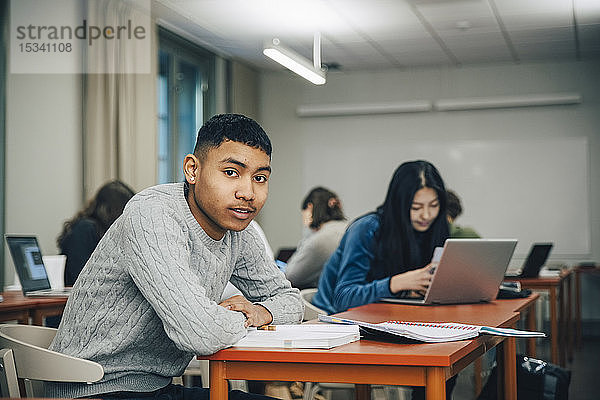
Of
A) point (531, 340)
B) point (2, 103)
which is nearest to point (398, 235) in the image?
point (531, 340)

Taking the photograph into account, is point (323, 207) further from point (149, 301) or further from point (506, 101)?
point (149, 301)

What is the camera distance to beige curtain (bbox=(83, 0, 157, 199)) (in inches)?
235

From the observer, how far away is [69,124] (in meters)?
5.91

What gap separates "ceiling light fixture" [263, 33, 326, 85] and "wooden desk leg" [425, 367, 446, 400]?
12.4 feet

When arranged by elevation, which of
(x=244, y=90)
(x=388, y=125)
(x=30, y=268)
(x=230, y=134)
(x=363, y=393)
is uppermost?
(x=244, y=90)

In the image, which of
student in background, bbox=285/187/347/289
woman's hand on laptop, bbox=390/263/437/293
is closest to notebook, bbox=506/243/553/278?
student in background, bbox=285/187/347/289

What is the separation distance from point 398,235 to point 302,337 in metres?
1.54

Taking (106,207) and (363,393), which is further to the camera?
(106,207)

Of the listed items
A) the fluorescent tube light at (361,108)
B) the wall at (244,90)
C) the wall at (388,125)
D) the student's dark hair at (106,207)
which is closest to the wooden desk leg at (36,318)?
the student's dark hair at (106,207)

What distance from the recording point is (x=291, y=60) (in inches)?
227

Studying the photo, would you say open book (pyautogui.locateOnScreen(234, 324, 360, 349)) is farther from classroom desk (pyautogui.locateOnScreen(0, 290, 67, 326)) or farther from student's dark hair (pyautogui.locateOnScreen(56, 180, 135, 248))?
student's dark hair (pyautogui.locateOnScreen(56, 180, 135, 248))

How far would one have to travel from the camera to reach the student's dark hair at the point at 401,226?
3.29 m

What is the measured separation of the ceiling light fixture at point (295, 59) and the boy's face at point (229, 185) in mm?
3302

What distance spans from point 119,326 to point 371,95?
7.39 metres
